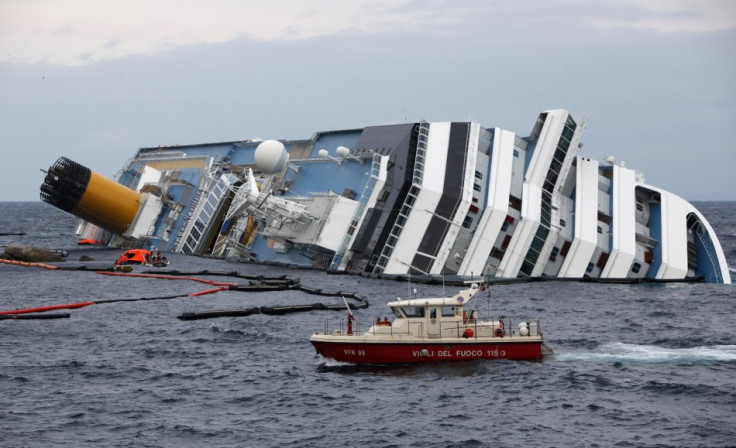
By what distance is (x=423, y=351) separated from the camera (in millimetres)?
41250

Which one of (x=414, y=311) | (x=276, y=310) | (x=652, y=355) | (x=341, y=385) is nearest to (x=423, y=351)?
(x=414, y=311)

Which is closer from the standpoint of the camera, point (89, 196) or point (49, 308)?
point (49, 308)

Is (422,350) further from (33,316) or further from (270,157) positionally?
(270,157)

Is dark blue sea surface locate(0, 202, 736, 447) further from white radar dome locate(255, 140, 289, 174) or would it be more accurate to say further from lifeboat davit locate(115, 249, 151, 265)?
white radar dome locate(255, 140, 289, 174)

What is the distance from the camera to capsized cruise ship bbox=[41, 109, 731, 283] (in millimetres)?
71938

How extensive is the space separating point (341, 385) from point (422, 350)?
407cm

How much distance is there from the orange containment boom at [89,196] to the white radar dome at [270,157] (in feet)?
55.9

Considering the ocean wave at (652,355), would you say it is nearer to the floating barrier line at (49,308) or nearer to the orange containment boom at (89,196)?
the floating barrier line at (49,308)

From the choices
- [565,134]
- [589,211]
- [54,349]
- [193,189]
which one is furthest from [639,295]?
[193,189]

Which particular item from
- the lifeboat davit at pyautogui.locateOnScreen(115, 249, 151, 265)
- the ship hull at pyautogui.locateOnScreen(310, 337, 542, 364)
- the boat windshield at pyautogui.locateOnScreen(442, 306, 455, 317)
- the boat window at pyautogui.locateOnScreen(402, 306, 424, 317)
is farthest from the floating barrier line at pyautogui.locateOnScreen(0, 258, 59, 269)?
the boat windshield at pyautogui.locateOnScreen(442, 306, 455, 317)

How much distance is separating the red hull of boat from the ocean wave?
302 cm

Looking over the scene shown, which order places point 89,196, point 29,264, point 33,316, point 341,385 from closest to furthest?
point 341,385 → point 33,316 → point 29,264 → point 89,196

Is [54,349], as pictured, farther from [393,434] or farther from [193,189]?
[193,189]

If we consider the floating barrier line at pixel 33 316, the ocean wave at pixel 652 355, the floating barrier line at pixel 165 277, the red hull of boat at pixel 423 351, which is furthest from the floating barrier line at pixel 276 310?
the ocean wave at pixel 652 355
